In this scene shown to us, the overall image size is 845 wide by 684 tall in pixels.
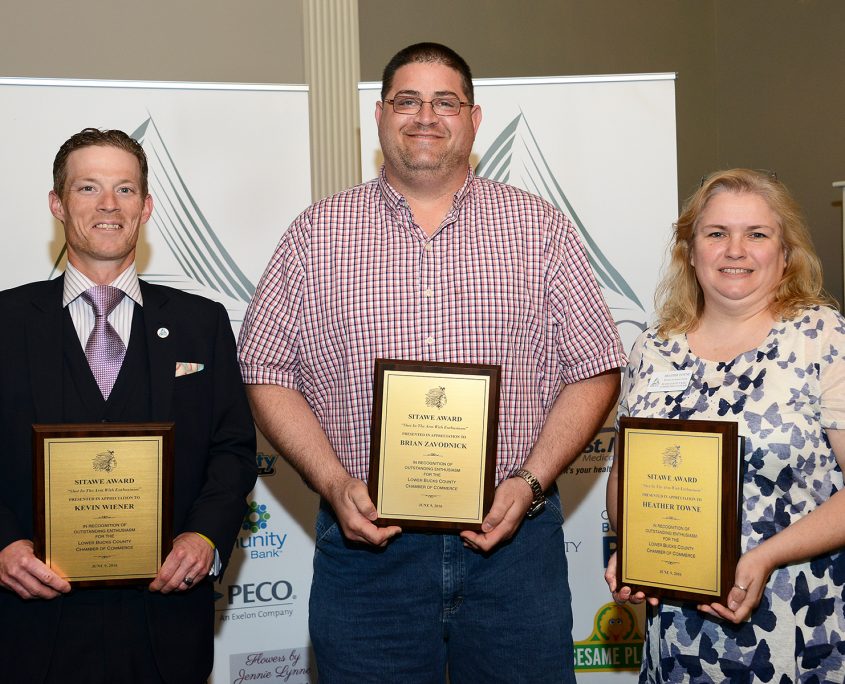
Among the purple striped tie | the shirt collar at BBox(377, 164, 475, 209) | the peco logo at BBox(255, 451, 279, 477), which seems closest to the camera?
the purple striped tie

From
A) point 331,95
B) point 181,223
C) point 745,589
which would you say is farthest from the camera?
point 331,95

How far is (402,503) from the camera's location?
7.41 ft

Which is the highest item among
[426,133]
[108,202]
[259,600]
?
[426,133]

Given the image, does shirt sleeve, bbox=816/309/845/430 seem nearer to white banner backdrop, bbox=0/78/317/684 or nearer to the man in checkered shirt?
the man in checkered shirt

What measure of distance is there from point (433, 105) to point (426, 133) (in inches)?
3.4

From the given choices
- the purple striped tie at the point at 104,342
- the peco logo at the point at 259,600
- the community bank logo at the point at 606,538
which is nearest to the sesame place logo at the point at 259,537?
the peco logo at the point at 259,600

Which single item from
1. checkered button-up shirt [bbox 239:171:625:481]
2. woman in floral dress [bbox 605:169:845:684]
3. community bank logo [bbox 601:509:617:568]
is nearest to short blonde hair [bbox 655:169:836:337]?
woman in floral dress [bbox 605:169:845:684]

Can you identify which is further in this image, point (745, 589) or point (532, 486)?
point (532, 486)

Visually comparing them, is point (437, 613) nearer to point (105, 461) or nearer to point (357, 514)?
point (357, 514)

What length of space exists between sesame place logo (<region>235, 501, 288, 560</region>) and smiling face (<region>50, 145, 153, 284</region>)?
4.84ft

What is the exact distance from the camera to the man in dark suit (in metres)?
2.22

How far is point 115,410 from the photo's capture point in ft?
7.58

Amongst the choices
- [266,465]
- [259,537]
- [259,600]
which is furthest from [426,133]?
[259,600]

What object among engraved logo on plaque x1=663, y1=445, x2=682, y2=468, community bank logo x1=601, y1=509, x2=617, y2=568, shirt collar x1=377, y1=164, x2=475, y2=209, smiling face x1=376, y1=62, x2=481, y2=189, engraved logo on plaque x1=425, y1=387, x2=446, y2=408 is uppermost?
smiling face x1=376, y1=62, x2=481, y2=189
